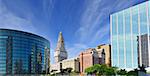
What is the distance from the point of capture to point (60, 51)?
417ft

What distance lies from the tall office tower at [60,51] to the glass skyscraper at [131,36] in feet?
146

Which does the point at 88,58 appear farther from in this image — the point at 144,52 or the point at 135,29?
the point at 144,52

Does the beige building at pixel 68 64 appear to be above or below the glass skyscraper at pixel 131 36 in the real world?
below

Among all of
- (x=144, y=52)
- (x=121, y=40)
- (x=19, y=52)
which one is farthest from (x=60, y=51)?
(x=144, y=52)

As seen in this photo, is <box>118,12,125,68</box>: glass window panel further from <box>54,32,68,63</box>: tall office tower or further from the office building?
<box>54,32,68,63</box>: tall office tower

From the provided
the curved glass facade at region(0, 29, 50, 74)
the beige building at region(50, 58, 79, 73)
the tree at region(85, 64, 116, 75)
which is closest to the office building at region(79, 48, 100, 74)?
the beige building at region(50, 58, 79, 73)

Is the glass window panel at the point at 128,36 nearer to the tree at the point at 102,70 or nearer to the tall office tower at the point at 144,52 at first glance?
the tall office tower at the point at 144,52

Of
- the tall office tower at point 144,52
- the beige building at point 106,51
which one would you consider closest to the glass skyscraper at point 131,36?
the tall office tower at point 144,52

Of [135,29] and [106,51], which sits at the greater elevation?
[135,29]

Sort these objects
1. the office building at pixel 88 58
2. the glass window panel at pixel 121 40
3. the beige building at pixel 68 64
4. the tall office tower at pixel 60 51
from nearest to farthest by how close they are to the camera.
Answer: the glass window panel at pixel 121 40
the office building at pixel 88 58
the beige building at pixel 68 64
the tall office tower at pixel 60 51

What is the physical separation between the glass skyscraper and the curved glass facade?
2400cm

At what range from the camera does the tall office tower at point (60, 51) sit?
12568cm

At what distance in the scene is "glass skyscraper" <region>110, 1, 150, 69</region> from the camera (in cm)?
7462

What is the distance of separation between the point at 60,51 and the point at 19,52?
48.1m
